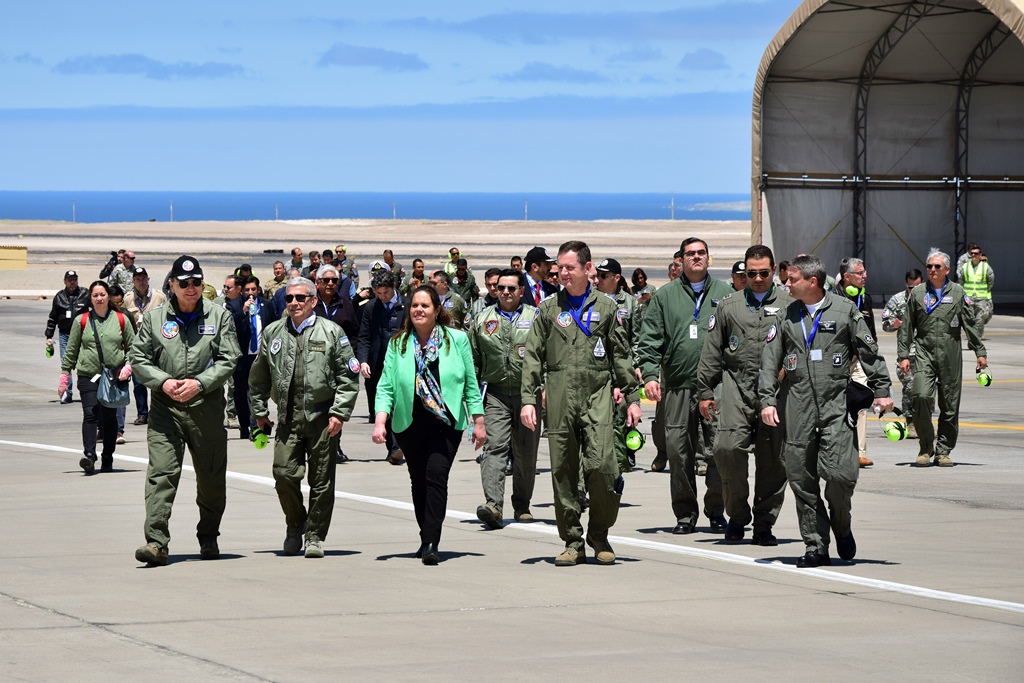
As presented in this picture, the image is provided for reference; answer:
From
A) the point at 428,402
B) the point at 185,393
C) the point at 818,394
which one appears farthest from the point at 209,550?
the point at 818,394

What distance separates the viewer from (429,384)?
9.89 metres

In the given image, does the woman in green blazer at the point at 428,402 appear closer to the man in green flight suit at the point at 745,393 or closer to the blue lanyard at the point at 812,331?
the man in green flight suit at the point at 745,393

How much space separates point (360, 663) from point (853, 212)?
112 ft

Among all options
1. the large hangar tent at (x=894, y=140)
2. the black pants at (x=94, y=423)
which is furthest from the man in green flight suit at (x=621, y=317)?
the large hangar tent at (x=894, y=140)

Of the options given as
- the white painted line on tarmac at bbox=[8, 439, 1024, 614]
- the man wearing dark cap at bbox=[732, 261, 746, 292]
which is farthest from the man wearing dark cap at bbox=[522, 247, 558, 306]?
the white painted line on tarmac at bbox=[8, 439, 1024, 614]

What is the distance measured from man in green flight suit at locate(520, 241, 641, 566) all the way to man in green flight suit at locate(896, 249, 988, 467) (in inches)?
236

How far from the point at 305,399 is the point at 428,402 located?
2.56 feet

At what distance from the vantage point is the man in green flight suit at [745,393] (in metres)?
10.3

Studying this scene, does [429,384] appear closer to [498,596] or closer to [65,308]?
[498,596]

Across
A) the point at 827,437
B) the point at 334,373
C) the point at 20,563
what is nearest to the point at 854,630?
the point at 827,437

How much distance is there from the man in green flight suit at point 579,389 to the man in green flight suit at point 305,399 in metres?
1.24

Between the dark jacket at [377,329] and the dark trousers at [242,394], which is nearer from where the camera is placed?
the dark jacket at [377,329]

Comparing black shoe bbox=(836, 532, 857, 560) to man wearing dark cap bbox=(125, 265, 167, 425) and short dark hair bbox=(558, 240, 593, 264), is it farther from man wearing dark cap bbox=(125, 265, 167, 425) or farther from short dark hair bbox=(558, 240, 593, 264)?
man wearing dark cap bbox=(125, 265, 167, 425)

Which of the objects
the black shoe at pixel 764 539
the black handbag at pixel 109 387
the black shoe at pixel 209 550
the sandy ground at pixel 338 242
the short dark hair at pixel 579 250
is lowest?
the black shoe at pixel 209 550
